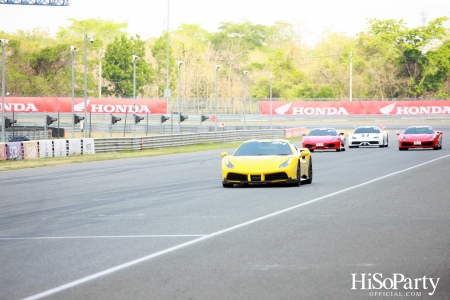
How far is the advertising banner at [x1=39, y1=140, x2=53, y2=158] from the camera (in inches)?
1337

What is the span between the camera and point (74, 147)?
36.6 metres

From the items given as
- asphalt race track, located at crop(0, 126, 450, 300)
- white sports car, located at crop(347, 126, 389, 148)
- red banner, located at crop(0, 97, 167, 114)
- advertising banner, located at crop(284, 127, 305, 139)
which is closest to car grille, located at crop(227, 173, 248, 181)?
asphalt race track, located at crop(0, 126, 450, 300)

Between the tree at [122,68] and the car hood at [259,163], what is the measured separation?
84013 millimetres

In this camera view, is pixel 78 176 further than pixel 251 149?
Yes

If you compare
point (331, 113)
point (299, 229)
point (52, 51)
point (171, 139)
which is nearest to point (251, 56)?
point (52, 51)

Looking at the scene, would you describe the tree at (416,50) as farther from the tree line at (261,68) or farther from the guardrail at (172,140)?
the guardrail at (172,140)

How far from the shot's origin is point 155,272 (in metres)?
7.78

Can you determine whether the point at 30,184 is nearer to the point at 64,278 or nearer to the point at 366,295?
the point at 64,278

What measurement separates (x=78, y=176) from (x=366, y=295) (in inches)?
699

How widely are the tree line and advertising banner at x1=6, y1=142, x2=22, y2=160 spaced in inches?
2267

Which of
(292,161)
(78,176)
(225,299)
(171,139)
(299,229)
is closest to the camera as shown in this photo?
(225,299)

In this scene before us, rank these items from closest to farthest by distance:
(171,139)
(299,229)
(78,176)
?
(299,229), (78,176), (171,139)

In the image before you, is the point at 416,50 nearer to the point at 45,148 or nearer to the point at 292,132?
the point at 292,132

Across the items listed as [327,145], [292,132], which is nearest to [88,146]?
[327,145]
